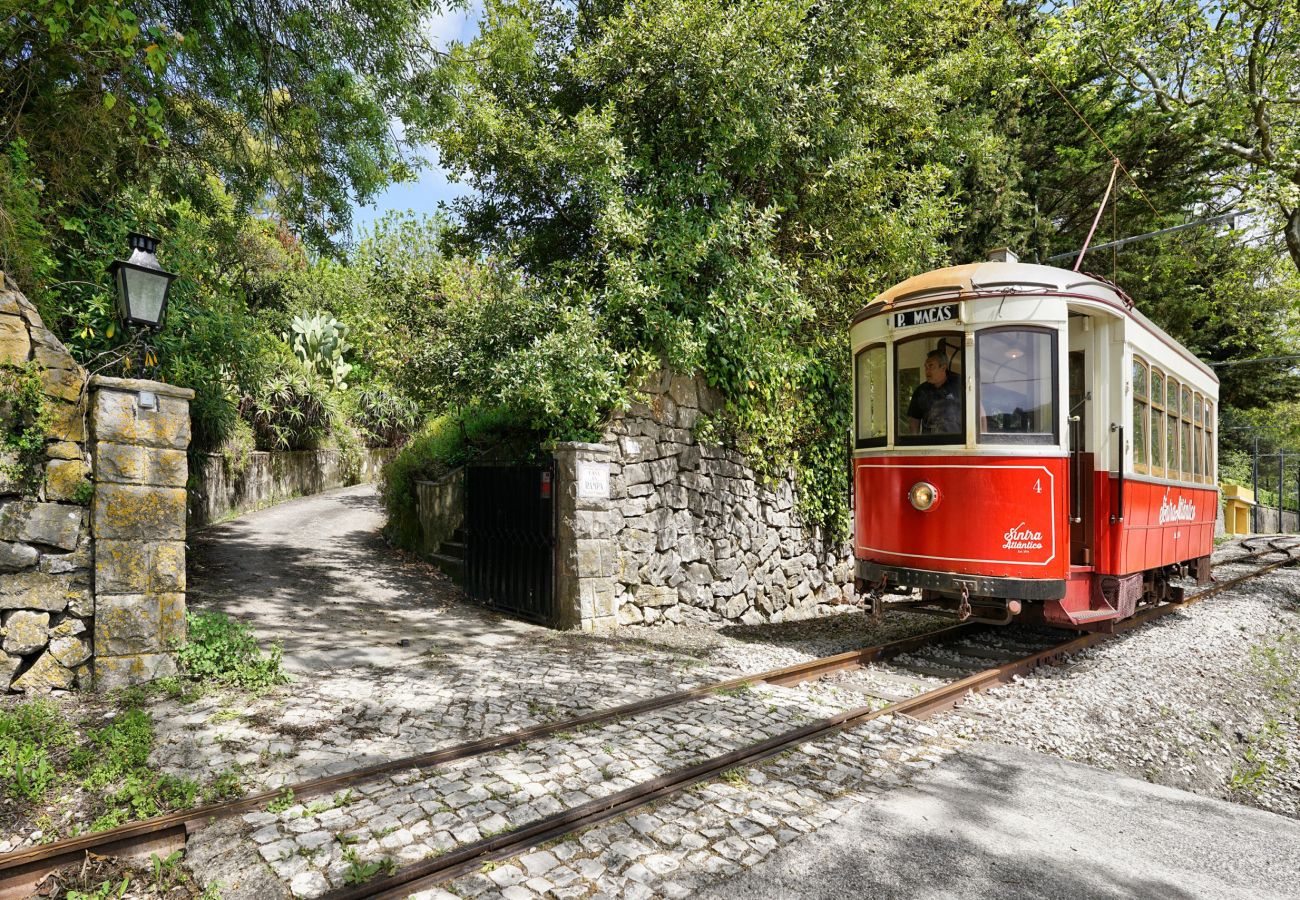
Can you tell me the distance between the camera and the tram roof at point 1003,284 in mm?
6062

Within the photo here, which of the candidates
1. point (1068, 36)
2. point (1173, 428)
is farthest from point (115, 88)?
point (1068, 36)

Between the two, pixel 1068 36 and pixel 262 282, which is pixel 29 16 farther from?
pixel 262 282

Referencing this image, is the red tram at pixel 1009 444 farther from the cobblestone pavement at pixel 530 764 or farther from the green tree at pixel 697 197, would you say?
the green tree at pixel 697 197

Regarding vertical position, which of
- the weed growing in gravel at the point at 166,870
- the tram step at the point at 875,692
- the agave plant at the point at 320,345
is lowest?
the tram step at the point at 875,692

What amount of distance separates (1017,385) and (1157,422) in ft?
8.74

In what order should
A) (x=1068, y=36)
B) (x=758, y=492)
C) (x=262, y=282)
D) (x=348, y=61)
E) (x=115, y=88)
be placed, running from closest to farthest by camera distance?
(x=115, y=88), (x=348, y=61), (x=758, y=492), (x=1068, y=36), (x=262, y=282)

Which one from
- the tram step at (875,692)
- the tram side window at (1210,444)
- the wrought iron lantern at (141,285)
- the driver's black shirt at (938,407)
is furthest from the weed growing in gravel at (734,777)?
the tram side window at (1210,444)

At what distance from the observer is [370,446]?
64.2 feet

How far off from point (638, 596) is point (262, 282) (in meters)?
15.7

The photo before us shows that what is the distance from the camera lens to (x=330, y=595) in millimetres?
8586

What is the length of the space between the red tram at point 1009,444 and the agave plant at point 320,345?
15.3 meters

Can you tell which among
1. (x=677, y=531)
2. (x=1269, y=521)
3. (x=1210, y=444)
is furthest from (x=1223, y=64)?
(x=1269, y=521)

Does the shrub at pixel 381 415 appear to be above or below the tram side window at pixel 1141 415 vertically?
above

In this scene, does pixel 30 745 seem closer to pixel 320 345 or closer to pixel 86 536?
pixel 86 536
